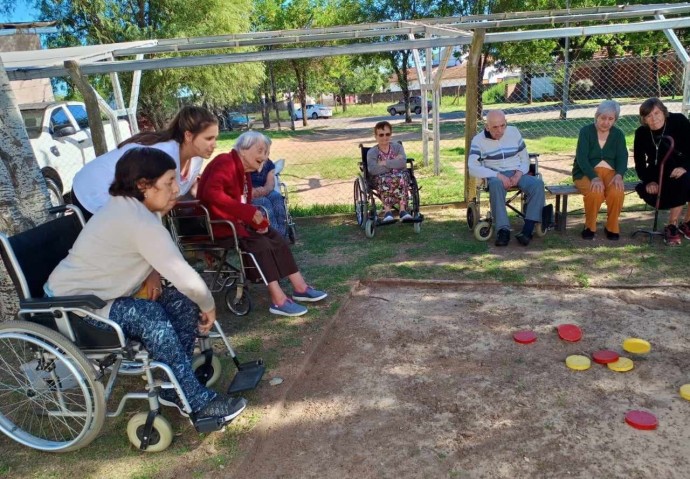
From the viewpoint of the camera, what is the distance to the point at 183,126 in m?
3.46

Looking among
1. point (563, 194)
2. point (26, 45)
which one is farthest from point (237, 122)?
point (563, 194)

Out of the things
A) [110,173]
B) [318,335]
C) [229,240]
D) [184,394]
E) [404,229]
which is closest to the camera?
[184,394]

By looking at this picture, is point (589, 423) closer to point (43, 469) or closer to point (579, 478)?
point (579, 478)

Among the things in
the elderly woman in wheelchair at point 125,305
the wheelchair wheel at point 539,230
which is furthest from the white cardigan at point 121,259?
the wheelchair wheel at point 539,230

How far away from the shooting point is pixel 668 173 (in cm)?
519

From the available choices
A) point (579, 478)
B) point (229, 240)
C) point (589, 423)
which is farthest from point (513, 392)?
point (229, 240)

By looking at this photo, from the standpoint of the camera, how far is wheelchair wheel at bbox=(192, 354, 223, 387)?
122 inches

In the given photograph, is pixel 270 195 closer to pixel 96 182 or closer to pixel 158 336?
pixel 96 182

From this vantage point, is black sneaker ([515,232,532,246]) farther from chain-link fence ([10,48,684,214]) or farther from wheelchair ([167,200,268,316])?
wheelchair ([167,200,268,316])

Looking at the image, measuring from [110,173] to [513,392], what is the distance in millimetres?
2622

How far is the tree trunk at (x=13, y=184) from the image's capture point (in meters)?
3.60

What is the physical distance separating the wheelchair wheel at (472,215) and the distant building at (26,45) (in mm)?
14050

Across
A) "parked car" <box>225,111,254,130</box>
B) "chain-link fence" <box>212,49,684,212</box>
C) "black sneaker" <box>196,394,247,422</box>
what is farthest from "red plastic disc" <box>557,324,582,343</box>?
"parked car" <box>225,111,254,130</box>

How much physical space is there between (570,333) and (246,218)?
2.37 m
